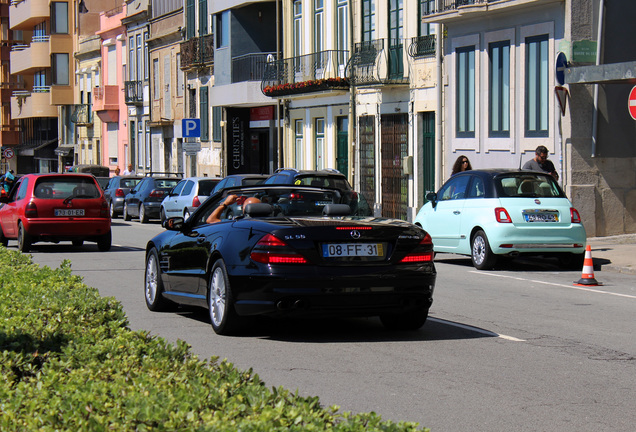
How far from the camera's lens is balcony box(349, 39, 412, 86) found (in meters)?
31.0

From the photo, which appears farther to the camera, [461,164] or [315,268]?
[461,164]

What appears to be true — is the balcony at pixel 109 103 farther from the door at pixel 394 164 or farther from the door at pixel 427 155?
the door at pixel 427 155

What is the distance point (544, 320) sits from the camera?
1127 centimetres

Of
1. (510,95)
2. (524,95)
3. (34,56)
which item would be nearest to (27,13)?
(34,56)

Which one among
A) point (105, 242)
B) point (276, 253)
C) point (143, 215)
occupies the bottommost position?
point (143, 215)

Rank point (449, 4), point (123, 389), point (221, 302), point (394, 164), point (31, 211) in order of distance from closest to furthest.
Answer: point (123, 389) < point (221, 302) < point (31, 211) < point (449, 4) < point (394, 164)

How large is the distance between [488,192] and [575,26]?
7470 mm

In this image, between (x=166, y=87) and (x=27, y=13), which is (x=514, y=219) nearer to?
(x=166, y=87)

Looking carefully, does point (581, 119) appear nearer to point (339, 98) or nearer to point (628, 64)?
point (628, 64)

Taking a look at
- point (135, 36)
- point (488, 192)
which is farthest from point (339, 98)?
point (135, 36)

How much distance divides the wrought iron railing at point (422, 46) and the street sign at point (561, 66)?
275 inches

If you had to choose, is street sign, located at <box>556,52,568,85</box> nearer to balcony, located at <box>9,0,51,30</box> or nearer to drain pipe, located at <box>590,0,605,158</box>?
drain pipe, located at <box>590,0,605,158</box>

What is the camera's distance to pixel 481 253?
17859mm

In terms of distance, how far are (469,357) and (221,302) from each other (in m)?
2.39
